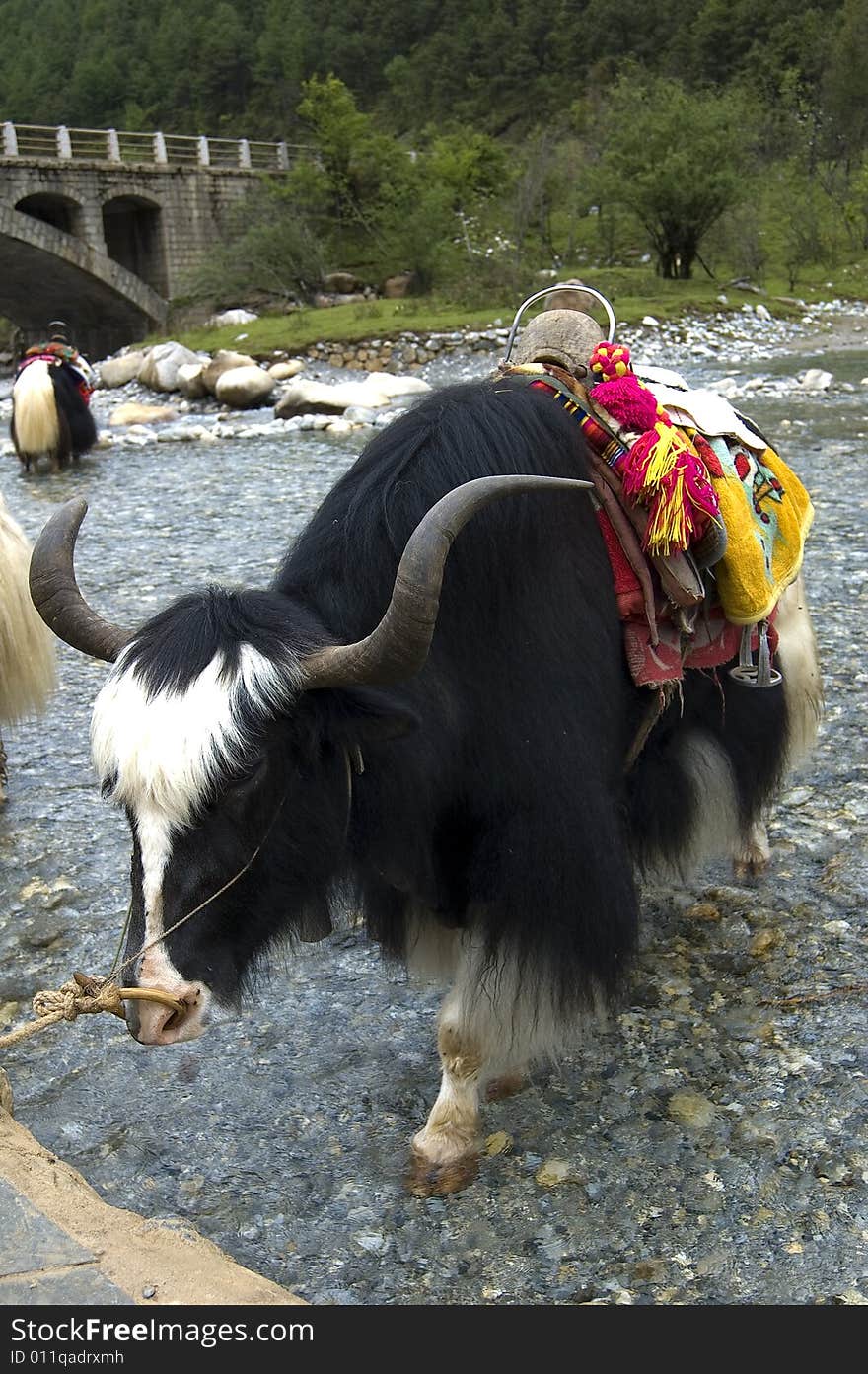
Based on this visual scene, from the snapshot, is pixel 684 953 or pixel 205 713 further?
pixel 684 953

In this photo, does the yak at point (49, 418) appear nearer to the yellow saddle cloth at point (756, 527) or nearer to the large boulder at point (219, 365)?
the large boulder at point (219, 365)

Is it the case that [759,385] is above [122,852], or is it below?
above

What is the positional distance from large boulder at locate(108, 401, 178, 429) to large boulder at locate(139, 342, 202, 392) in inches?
84.6

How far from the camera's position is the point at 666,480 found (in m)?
2.27

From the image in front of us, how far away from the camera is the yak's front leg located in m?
2.25

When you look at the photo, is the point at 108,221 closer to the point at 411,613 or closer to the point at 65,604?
the point at 65,604

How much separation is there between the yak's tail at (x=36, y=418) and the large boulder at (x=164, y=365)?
626 cm

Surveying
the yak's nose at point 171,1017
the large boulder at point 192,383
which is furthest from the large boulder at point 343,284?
the yak's nose at point 171,1017

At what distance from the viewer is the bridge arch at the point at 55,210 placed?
29.5m

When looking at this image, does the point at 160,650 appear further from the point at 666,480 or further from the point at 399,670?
the point at 666,480

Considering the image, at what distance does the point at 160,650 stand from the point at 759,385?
12.5 meters

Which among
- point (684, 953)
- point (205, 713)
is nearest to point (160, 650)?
point (205, 713)

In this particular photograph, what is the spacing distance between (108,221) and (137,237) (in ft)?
4.74

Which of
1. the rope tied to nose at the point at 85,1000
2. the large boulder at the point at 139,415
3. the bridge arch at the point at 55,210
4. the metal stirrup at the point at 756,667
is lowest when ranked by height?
the rope tied to nose at the point at 85,1000
